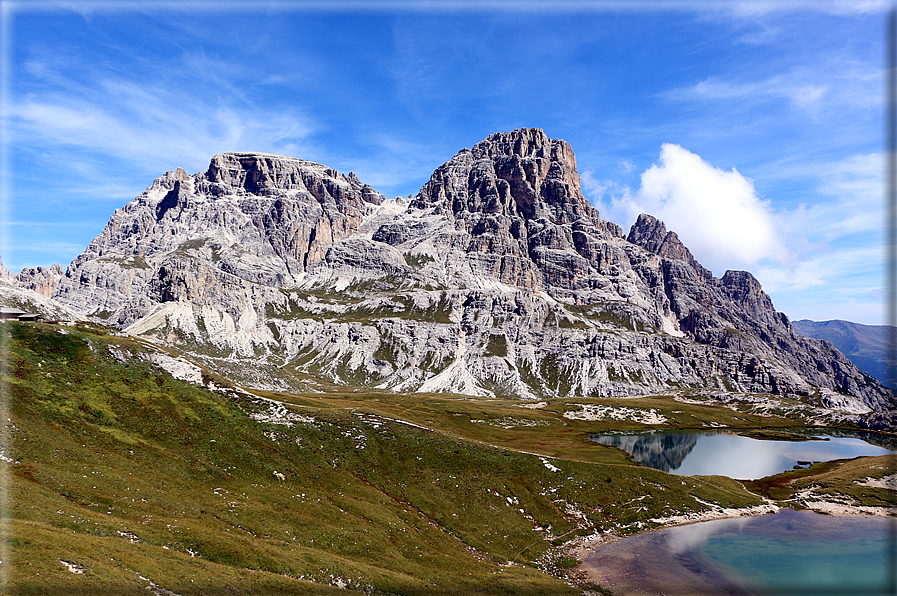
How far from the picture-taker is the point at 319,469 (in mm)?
67312

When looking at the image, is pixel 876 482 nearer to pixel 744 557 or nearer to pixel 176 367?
pixel 744 557

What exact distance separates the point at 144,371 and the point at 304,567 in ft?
166

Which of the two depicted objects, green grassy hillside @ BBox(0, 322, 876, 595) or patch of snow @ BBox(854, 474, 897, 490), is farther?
patch of snow @ BBox(854, 474, 897, 490)

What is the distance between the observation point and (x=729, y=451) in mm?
156500

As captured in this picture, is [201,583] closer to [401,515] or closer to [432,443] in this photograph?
[401,515]

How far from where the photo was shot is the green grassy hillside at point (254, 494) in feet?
115

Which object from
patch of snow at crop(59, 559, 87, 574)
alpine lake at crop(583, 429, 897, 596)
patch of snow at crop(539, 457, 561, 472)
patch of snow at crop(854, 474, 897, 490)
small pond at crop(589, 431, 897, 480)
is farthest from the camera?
small pond at crop(589, 431, 897, 480)

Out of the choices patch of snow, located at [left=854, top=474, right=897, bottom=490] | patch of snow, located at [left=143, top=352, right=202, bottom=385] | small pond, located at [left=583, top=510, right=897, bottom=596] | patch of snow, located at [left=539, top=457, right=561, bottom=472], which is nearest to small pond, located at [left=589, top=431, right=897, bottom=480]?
patch of snow, located at [left=854, top=474, right=897, bottom=490]

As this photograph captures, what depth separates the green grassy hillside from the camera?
34944 mm

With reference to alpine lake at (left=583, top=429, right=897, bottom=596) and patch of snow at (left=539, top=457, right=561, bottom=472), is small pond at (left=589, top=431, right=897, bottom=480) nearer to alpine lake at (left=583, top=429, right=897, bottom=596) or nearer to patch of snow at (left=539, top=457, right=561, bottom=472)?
alpine lake at (left=583, top=429, right=897, bottom=596)

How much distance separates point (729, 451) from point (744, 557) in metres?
113

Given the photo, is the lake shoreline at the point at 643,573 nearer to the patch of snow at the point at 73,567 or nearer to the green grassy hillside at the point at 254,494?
the green grassy hillside at the point at 254,494

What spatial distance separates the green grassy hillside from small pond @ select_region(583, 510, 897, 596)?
18.8ft

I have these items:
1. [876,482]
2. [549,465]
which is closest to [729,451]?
[876,482]
